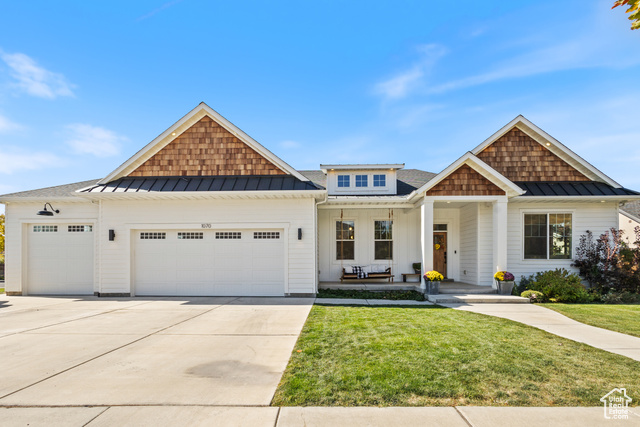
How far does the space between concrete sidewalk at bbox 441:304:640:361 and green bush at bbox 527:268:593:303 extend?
1.13 m

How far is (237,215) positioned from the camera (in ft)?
38.6

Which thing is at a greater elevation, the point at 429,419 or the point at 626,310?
the point at 429,419

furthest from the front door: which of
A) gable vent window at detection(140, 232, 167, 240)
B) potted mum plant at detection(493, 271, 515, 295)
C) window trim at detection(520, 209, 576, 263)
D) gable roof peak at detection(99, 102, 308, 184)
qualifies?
gable vent window at detection(140, 232, 167, 240)

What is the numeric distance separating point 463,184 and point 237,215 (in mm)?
7533

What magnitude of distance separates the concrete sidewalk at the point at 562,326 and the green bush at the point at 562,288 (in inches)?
44.6

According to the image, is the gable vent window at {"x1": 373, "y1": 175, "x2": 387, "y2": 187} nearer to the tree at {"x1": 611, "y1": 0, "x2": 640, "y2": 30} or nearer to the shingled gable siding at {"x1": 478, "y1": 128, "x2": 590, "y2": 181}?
the shingled gable siding at {"x1": 478, "y1": 128, "x2": 590, "y2": 181}

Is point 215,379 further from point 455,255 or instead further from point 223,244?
point 455,255

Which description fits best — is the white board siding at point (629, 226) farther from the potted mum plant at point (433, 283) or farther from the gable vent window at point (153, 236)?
the gable vent window at point (153, 236)

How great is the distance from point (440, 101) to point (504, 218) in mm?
7114

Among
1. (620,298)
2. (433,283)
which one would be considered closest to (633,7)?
(433,283)

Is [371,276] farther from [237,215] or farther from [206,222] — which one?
[206,222]

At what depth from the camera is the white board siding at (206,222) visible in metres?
11.6

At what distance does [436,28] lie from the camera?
40.5ft

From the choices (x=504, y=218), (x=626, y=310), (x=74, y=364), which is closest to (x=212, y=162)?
(x=74, y=364)
